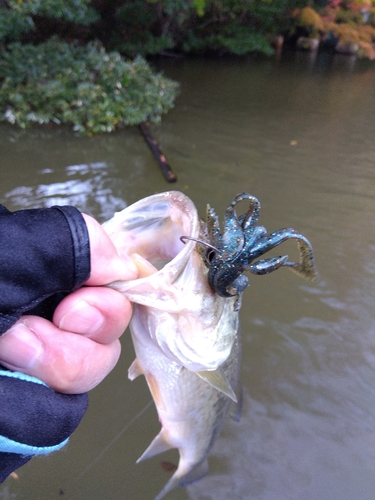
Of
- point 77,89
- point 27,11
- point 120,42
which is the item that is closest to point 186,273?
point 77,89

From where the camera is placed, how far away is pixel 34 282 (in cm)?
85

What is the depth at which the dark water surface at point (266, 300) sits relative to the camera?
218 cm

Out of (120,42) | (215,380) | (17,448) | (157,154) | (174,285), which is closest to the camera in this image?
(17,448)

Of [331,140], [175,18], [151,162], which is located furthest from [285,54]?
[151,162]

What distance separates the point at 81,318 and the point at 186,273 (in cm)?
31

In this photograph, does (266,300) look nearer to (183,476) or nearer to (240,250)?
(183,476)

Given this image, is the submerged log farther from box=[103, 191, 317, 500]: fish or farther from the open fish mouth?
the open fish mouth

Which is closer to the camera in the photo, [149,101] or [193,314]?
[193,314]

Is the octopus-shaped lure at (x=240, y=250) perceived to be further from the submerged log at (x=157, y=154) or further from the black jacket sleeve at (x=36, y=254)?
the submerged log at (x=157, y=154)

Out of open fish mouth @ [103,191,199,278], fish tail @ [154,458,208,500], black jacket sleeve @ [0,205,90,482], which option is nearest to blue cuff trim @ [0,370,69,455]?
black jacket sleeve @ [0,205,90,482]

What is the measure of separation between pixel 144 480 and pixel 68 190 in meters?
3.13

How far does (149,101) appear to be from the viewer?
6023 mm

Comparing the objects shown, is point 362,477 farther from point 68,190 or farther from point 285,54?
point 285,54

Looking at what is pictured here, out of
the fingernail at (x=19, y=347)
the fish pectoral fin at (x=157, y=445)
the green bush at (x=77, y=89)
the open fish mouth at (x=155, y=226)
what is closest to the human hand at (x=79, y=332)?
the fingernail at (x=19, y=347)
